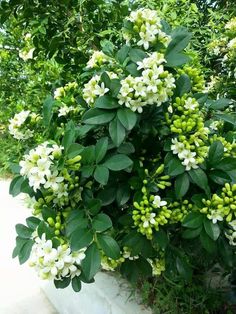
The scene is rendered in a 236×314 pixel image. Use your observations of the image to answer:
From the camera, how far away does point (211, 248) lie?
0.86 m

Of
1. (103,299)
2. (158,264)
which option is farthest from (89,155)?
(103,299)

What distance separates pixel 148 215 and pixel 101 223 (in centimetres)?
12

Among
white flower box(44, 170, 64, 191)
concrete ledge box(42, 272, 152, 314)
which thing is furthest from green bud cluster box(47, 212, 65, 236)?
concrete ledge box(42, 272, 152, 314)

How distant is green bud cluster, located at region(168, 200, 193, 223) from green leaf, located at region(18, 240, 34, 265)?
0.36m

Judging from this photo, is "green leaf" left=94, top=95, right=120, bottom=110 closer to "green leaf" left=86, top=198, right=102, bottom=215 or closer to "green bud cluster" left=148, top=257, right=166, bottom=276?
"green leaf" left=86, top=198, right=102, bottom=215

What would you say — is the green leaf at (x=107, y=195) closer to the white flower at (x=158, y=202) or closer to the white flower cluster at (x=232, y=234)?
the white flower at (x=158, y=202)

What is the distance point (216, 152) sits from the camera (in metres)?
0.88

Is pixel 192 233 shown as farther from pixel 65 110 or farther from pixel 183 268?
pixel 65 110

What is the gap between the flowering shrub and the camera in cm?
83

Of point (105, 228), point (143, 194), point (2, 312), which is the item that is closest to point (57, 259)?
point (105, 228)

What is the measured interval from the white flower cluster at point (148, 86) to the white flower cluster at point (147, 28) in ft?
0.21

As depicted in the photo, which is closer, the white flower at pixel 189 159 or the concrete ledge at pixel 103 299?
the white flower at pixel 189 159

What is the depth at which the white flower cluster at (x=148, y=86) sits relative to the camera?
2.70 feet

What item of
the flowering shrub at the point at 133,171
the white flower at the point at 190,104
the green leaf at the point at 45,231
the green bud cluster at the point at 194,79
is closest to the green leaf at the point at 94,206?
the flowering shrub at the point at 133,171
